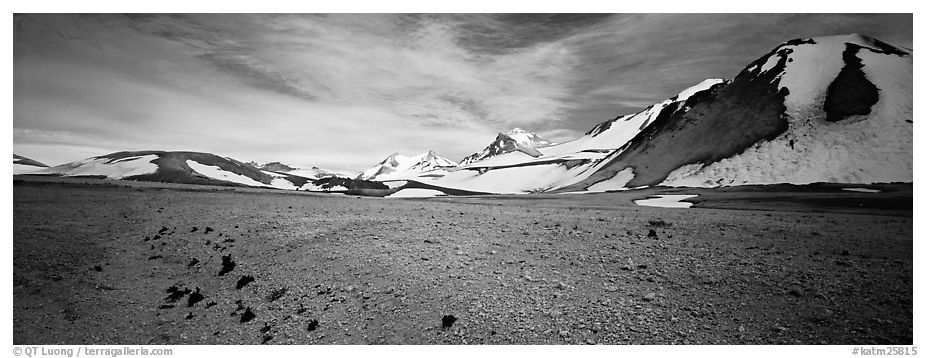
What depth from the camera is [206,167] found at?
181750 millimetres

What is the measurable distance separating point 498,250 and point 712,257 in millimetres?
8052

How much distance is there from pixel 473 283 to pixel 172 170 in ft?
609

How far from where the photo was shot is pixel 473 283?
13617mm

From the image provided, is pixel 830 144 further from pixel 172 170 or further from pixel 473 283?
pixel 172 170

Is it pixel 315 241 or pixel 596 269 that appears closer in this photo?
pixel 596 269

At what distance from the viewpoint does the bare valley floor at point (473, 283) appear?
421 inches

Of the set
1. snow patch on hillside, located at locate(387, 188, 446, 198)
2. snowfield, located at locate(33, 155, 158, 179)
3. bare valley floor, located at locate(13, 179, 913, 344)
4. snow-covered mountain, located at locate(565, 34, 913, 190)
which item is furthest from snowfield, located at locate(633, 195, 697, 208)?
snowfield, located at locate(33, 155, 158, 179)

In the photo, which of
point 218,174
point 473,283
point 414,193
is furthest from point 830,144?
point 218,174

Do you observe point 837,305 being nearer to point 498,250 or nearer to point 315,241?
point 498,250

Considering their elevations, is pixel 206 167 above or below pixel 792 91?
below

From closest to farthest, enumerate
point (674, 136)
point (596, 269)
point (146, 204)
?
point (596, 269) → point (146, 204) → point (674, 136)
